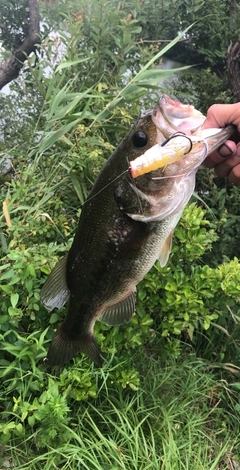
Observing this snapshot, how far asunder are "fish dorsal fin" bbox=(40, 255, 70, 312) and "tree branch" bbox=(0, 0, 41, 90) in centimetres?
267

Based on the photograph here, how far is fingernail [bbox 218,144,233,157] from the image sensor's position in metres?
1.39

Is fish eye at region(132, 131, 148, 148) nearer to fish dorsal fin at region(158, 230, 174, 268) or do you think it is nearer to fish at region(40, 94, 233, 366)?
fish at region(40, 94, 233, 366)

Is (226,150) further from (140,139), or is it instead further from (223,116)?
(140,139)

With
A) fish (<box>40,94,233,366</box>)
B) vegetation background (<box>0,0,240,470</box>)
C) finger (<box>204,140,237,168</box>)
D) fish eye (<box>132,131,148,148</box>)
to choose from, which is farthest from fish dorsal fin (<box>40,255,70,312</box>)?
finger (<box>204,140,237,168</box>)

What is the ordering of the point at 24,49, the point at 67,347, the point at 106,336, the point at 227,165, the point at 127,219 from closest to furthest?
the point at 127,219
the point at 227,165
the point at 67,347
the point at 106,336
the point at 24,49

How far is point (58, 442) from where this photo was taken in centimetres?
183

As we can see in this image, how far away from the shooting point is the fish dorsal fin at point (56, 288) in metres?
1.56

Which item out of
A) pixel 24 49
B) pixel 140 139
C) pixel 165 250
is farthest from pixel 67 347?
pixel 24 49

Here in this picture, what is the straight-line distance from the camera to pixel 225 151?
4.58ft

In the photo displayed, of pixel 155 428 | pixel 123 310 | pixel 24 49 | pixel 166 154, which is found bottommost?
pixel 155 428

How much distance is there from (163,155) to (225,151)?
1.25 ft

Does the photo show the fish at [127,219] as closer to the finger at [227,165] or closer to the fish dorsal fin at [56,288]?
the fish dorsal fin at [56,288]

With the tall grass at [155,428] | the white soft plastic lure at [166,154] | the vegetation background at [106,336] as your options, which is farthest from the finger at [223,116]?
the tall grass at [155,428]

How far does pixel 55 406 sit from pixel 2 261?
0.77 meters
